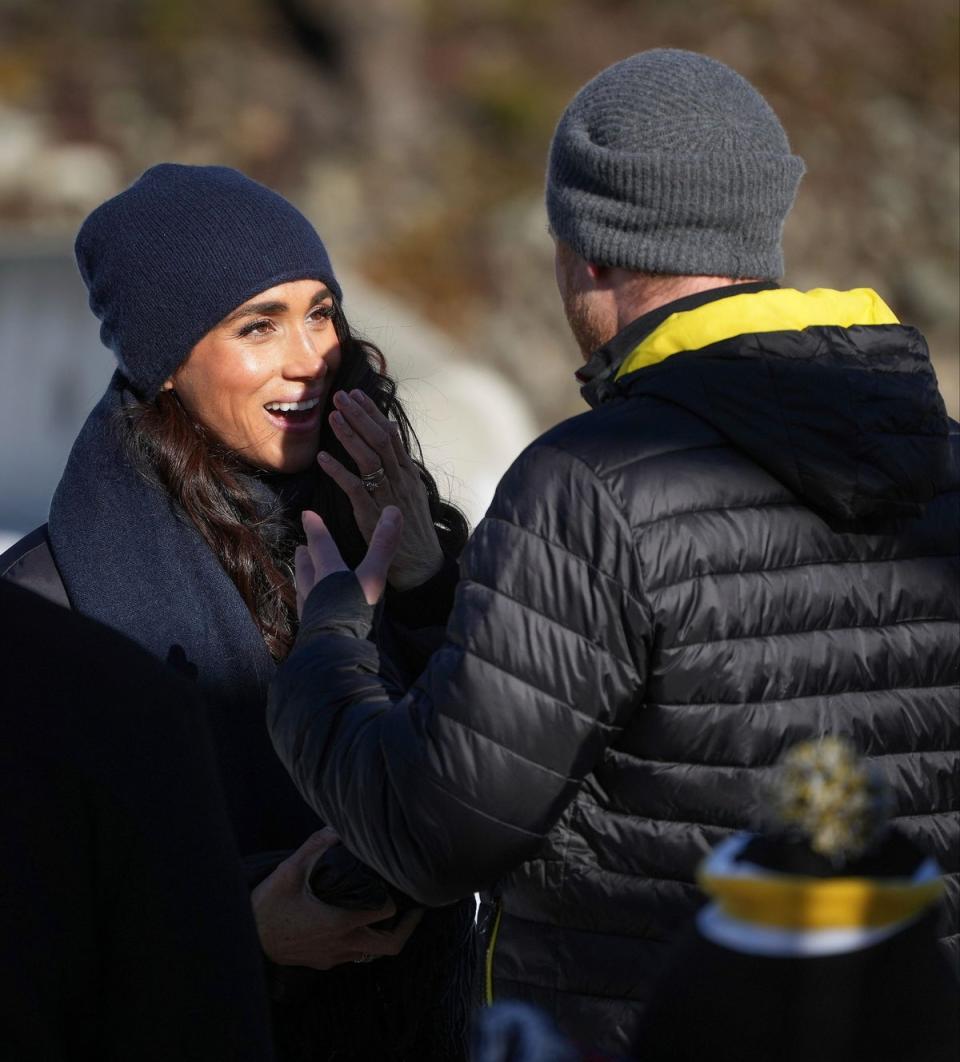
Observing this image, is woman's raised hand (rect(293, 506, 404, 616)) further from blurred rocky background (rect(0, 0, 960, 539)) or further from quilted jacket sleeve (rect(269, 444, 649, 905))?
blurred rocky background (rect(0, 0, 960, 539))

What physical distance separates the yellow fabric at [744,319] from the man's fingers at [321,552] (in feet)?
1.46

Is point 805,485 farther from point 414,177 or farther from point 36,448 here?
point 414,177

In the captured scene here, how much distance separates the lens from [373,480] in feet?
7.70

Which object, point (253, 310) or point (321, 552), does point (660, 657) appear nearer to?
point (321, 552)

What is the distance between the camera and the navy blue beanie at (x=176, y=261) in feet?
8.11

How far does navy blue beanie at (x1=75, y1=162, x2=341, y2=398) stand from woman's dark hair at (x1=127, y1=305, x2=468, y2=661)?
0.09 metres

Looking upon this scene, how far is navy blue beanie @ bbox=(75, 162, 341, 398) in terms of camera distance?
97.3 inches

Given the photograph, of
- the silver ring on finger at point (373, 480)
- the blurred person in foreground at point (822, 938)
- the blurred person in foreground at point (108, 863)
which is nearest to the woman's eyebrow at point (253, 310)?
the silver ring on finger at point (373, 480)

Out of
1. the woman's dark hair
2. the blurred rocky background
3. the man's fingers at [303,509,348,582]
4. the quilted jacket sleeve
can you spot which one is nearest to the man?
the quilted jacket sleeve

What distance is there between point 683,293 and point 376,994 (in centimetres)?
114

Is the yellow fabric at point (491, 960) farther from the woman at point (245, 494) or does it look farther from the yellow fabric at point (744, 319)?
the yellow fabric at point (744, 319)

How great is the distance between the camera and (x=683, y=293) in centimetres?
174

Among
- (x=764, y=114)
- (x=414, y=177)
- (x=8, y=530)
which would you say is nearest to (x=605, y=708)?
(x=764, y=114)

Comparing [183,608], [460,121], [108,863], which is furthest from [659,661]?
[460,121]
